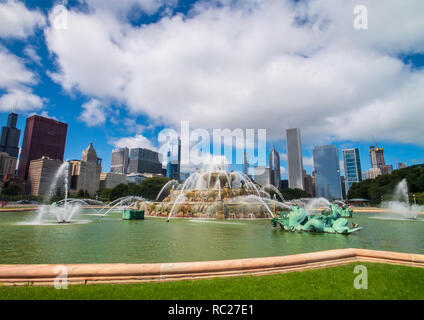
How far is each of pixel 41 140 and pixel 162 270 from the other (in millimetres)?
198850

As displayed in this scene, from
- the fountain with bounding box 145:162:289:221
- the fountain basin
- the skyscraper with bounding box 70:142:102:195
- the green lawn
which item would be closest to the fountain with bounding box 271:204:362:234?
the green lawn

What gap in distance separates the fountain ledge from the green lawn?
12.4 inches

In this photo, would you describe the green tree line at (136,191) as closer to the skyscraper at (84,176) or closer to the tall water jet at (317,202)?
the tall water jet at (317,202)

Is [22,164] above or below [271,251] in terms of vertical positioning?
above

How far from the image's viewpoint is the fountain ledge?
5.25 metres

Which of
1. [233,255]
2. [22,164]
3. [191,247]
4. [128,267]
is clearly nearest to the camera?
[128,267]

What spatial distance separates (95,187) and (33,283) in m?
189

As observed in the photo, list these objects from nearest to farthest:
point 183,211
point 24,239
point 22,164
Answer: point 24,239, point 183,211, point 22,164

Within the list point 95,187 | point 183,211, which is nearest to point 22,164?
point 95,187

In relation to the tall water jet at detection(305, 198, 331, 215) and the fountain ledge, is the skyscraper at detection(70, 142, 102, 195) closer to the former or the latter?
the tall water jet at detection(305, 198, 331, 215)

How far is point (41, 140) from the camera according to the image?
167 meters

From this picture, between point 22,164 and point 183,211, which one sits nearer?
point 183,211
